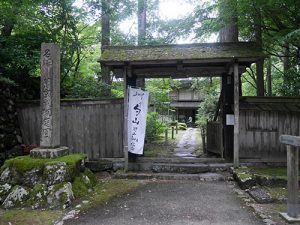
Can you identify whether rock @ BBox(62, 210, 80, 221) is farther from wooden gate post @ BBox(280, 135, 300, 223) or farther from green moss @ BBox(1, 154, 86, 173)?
wooden gate post @ BBox(280, 135, 300, 223)

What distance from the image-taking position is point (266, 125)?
10008 millimetres

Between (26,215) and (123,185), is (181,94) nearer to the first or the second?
(123,185)

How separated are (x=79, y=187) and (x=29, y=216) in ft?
5.54

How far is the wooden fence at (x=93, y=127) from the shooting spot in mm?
10469

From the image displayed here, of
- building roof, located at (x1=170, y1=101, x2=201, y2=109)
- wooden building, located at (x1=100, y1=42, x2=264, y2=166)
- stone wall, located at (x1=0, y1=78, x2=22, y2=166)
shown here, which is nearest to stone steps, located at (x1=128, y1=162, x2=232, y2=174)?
wooden building, located at (x1=100, y1=42, x2=264, y2=166)

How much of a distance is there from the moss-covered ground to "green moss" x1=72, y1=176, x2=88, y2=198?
0.37 feet

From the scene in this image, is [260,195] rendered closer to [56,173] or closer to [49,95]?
[56,173]

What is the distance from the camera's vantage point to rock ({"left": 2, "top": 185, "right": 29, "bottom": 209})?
22.3 ft

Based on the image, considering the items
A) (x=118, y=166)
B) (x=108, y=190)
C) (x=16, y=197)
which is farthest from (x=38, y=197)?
(x=118, y=166)

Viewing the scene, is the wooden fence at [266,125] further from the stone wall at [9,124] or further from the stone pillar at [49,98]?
the stone wall at [9,124]

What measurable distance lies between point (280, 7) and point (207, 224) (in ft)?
24.6

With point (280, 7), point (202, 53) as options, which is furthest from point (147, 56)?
point (280, 7)

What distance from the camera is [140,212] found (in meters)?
6.32

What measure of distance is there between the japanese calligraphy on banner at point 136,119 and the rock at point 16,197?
12.8 ft
